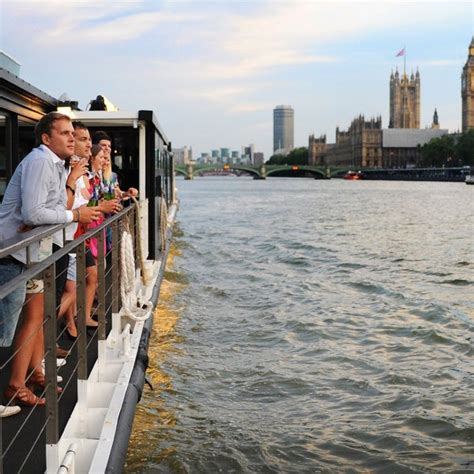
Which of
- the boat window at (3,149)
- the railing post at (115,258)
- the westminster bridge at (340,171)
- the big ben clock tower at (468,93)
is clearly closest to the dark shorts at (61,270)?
the railing post at (115,258)

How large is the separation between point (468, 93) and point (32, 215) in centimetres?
Result: 14479

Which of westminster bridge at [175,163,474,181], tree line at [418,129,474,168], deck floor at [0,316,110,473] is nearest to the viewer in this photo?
deck floor at [0,316,110,473]

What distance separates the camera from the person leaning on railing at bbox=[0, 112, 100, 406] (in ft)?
10.8

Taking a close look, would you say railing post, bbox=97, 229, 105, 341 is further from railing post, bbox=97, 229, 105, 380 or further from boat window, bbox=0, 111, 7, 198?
boat window, bbox=0, 111, 7, 198

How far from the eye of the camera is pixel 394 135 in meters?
148

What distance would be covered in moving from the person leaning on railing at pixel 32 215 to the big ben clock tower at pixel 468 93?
13938cm

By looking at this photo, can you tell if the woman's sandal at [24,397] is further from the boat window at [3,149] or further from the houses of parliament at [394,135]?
the houses of parliament at [394,135]

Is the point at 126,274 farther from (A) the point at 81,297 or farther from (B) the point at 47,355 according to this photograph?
(B) the point at 47,355

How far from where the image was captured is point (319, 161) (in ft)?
571

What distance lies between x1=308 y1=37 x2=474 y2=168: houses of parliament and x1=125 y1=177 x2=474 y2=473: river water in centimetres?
12580

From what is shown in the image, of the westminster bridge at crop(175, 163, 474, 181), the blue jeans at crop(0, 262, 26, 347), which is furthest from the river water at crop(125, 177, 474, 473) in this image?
the westminster bridge at crop(175, 163, 474, 181)

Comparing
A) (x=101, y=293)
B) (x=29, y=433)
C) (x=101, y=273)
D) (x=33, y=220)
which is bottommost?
(x=29, y=433)

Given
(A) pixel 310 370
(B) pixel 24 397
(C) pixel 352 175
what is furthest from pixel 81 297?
(C) pixel 352 175

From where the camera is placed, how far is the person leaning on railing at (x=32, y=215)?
3295mm
